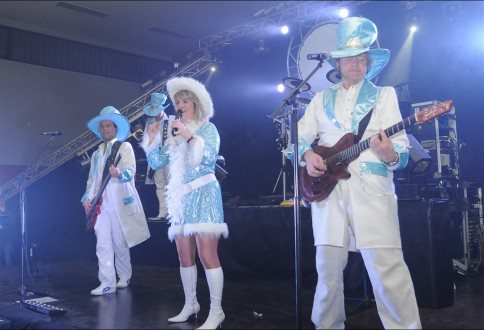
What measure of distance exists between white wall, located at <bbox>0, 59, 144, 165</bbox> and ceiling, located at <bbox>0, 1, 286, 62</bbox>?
0.82m

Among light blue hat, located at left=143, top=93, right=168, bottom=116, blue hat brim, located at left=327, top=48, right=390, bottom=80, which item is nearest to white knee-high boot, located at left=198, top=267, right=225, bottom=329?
blue hat brim, located at left=327, top=48, right=390, bottom=80

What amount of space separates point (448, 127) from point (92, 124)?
13.7 feet

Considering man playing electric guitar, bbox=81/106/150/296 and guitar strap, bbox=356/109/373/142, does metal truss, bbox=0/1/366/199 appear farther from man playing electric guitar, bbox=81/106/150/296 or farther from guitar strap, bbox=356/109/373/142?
guitar strap, bbox=356/109/373/142

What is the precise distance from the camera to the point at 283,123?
5.87 meters

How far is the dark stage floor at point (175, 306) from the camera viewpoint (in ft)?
11.0

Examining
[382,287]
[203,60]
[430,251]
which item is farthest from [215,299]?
[203,60]

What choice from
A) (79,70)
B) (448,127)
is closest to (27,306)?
(448,127)

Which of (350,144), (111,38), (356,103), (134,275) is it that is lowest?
(134,275)

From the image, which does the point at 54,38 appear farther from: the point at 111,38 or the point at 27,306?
the point at 27,306

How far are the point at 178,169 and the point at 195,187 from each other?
7.6 inches

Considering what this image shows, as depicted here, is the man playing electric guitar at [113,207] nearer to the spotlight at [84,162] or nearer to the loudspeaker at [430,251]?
the loudspeaker at [430,251]

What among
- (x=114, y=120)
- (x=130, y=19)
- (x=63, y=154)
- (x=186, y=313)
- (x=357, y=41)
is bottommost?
(x=186, y=313)

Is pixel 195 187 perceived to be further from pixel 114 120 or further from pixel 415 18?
pixel 415 18

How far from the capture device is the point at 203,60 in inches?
359
